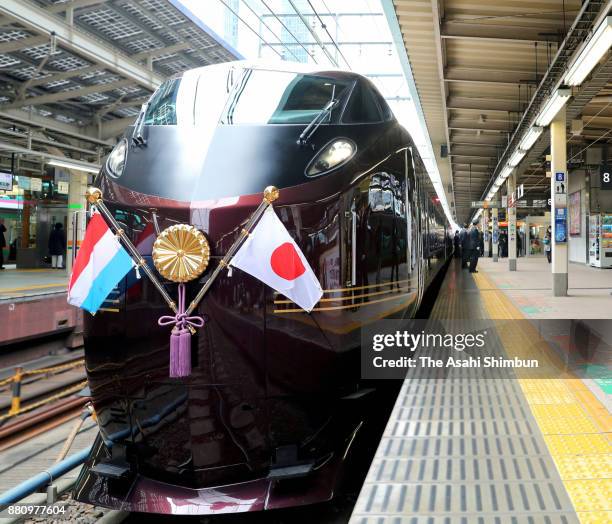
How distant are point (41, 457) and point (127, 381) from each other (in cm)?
370

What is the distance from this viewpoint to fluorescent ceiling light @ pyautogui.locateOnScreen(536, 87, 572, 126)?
8305 mm

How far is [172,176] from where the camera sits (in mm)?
2916

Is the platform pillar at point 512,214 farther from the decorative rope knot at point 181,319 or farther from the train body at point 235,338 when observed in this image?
the decorative rope knot at point 181,319

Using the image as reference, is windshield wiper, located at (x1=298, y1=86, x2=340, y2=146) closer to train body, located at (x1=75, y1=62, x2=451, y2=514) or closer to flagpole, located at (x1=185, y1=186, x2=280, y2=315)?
train body, located at (x1=75, y1=62, x2=451, y2=514)

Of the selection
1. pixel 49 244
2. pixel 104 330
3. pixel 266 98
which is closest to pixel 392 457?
pixel 104 330

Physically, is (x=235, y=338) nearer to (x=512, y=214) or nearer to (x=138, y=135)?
(x=138, y=135)

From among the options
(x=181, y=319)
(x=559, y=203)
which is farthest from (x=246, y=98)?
(x=559, y=203)

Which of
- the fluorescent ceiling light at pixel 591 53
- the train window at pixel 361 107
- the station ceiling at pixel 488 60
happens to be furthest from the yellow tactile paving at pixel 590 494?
the station ceiling at pixel 488 60

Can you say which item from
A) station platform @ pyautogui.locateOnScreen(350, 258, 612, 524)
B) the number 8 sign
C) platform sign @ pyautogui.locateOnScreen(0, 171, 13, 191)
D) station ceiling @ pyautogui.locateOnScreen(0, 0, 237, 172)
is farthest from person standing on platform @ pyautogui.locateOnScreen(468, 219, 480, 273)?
platform sign @ pyautogui.locateOnScreen(0, 171, 13, 191)

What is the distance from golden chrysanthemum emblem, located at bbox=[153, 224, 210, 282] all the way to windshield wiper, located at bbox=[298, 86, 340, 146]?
81 cm

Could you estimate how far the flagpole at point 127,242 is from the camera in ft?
9.07

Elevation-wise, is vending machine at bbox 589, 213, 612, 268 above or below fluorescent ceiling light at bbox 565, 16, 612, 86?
below

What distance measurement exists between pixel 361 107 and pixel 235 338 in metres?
1.74

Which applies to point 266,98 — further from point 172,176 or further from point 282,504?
point 282,504
